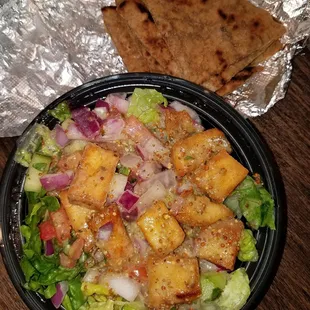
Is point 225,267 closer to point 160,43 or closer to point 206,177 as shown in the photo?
point 206,177

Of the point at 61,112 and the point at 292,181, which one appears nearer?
the point at 61,112

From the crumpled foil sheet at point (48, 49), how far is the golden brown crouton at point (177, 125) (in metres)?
0.49

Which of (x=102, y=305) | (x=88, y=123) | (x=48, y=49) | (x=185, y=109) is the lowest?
(x=102, y=305)

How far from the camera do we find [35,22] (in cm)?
238

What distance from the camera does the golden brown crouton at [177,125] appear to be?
6.26 ft

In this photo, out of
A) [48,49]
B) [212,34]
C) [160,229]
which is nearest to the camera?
[160,229]

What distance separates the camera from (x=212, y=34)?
2195 millimetres

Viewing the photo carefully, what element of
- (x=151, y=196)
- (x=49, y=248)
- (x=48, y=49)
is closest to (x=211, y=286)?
(x=151, y=196)

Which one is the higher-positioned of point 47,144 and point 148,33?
point 148,33

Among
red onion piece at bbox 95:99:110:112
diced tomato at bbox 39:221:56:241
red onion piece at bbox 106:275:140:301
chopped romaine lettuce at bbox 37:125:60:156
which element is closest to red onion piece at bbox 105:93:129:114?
red onion piece at bbox 95:99:110:112

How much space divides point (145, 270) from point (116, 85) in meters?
0.70

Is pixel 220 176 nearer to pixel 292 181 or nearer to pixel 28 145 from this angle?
pixel 292 181

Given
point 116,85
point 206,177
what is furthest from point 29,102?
point 206,177

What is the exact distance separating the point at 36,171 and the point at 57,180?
12 centimetres
